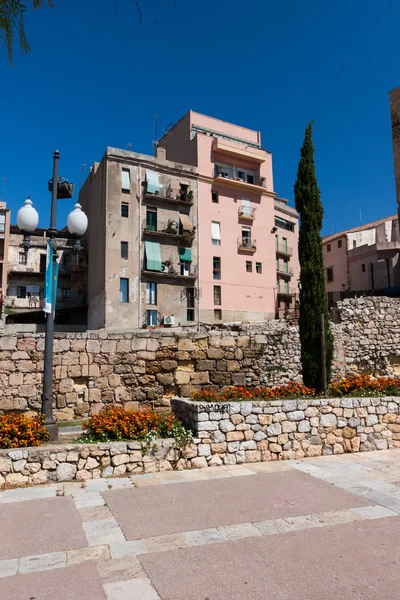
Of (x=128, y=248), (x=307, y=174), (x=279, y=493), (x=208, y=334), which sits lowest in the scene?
(x=279, y=493)

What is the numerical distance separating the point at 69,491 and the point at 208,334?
7895mm

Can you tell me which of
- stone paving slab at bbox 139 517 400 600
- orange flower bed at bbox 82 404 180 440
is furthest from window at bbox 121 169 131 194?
stone paving slab at bbox 139 517 400 600

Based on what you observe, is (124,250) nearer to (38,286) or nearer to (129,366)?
(38,286)

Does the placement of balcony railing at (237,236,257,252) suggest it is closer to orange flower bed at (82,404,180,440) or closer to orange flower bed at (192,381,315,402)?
orange flower bed at (192,381,315,402)

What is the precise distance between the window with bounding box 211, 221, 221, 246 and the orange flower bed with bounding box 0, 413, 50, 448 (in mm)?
29601

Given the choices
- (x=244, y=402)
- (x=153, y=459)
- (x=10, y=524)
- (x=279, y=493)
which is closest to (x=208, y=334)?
(x=244, y=402)

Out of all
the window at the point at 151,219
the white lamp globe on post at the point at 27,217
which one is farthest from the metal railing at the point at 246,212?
the white lamp globe on post at the point at 27,217

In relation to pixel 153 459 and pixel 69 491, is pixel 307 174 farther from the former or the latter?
pixel 69 491

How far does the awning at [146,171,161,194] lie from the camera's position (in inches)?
1300

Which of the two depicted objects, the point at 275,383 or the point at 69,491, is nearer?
the point at 69,491

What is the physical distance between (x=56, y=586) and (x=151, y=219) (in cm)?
3118

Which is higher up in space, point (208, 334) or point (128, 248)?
point (128, 248)

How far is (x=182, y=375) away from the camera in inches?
520

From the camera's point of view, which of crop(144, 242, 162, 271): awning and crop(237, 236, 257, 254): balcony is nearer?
crop(144, 242, 162, 271): awning
